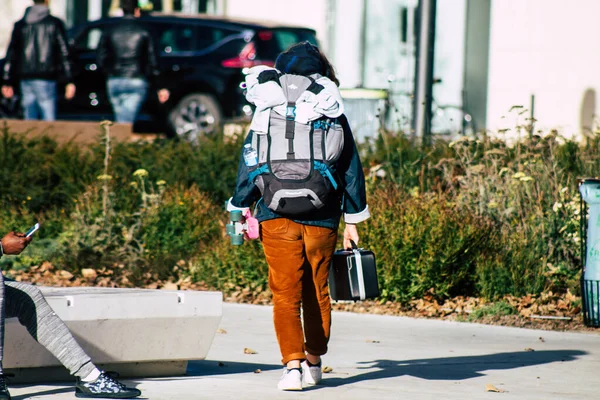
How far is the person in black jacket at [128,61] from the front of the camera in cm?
1351

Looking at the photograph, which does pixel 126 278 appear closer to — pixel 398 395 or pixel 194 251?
pixel 194 251

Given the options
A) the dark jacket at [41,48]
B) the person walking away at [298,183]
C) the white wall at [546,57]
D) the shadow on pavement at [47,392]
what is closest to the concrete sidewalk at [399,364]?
the shadow on pavement at [47,392]

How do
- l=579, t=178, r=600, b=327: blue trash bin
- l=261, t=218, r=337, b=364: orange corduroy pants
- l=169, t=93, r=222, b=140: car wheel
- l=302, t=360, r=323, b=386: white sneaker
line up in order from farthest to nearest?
l=169, t=93, r=222, b=140: car wheel → l=579, t=178, r=600, b=327: blue trash bin → l=302, t=360, r=323, b=386: white sneaker → l=261, t=218, r=337, b=364: orange corduroy pants

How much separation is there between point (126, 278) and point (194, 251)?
0.67 metres

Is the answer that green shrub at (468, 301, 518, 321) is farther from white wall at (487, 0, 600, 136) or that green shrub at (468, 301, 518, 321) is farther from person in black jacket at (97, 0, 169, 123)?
white wall at (487, 0, 600, 136)

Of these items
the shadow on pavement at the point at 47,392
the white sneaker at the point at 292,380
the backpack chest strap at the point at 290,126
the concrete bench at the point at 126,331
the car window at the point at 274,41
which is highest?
the car window at the point at 274,41

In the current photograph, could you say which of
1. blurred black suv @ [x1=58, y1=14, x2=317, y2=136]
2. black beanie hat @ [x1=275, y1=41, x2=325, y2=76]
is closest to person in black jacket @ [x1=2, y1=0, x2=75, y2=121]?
→ blurred black suv @ [x1=58, y1=14, x2=317, y2=136]

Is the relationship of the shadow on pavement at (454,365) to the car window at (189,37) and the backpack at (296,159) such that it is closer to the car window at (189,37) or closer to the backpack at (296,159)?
the backpack at (296,159)

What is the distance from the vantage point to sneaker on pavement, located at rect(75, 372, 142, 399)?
17.7 feet

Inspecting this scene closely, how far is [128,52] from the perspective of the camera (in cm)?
1349

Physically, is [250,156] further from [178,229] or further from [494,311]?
[178,229]

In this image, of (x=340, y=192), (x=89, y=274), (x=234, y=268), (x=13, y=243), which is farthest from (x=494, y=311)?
(x=13, y=243)

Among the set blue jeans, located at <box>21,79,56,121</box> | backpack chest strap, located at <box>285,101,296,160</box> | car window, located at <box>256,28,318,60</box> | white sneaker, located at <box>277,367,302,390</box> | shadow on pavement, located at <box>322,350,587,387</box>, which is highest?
car window, located at <box>256,28,318,60</box>

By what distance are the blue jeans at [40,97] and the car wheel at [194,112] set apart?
9.78 feet
